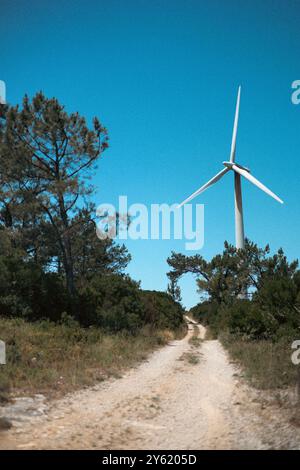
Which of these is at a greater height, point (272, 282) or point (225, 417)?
point (272, 282)

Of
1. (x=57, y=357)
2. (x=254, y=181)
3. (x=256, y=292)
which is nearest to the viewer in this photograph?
(x=57, y=357)

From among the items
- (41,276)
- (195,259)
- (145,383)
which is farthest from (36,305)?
(195,259)

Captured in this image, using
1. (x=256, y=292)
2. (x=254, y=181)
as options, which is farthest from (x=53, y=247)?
(x=254, y=181)

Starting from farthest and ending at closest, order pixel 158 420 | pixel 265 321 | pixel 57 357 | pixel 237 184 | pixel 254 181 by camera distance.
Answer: pixel 237 184, pixel 254 181, pixel 265 321, pixel 57 357, pixel 158 420

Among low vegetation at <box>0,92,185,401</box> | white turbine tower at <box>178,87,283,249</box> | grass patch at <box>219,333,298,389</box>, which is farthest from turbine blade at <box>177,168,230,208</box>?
grass patch at <box>219,333,298,389</box>

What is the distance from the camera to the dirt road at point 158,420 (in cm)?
507

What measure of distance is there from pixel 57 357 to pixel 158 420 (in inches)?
241

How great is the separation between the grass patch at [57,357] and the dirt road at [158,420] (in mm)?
831

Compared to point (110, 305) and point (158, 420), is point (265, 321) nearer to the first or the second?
point (110, 305)

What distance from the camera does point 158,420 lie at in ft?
20.5

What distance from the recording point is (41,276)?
19984 mm

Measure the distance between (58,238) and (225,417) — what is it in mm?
17256

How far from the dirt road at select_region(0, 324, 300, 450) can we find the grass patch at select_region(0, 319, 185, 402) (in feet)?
2.73

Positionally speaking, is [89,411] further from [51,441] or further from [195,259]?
[195,259]
